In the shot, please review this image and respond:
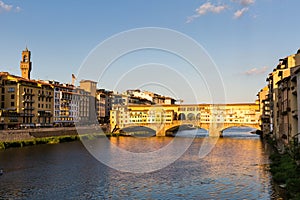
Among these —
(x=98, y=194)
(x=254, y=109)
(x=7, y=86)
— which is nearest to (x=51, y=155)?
(x=98, y=194)

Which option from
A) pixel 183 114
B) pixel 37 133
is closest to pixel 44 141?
pixel 37 133

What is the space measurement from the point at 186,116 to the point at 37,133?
31041mm

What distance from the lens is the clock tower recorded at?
6719 cm

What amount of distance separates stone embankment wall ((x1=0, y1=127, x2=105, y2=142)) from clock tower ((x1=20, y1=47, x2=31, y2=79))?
19191 mm

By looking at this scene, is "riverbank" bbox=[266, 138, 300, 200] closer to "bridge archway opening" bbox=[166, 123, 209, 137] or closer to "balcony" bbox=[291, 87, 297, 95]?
"balcony" bbox=[291, 87, 297, 95]

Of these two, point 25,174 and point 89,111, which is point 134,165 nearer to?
point 25,174

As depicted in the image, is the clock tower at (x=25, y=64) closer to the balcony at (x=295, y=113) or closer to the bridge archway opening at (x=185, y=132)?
the bridge archway opening at (x=185, y=132)

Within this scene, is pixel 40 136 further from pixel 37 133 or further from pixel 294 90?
pixel 294 90

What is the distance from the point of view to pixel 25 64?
221 feet

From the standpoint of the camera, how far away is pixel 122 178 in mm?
20547

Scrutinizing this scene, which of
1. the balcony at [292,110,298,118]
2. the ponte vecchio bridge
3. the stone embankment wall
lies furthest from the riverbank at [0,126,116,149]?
the balcony at [292,110,298,118]

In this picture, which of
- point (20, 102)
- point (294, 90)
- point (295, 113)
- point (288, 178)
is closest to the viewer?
point (288, 178)

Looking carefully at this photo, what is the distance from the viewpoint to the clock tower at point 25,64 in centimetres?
6719

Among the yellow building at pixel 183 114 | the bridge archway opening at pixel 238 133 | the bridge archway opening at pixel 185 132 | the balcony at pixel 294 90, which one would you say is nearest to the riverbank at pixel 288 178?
the balcony at pixel 294 90
